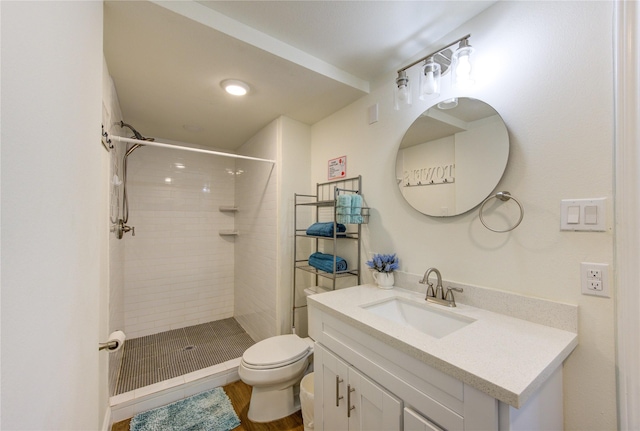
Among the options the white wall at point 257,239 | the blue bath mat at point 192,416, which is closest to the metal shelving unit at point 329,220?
the white wall at point 257,239

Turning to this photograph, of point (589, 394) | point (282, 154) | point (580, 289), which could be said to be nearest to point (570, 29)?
point (580, 289)

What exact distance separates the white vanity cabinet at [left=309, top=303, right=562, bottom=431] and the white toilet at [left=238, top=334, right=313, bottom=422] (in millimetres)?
412

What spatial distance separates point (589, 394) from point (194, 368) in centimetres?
247

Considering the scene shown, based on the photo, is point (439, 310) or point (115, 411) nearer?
point (439, 310)

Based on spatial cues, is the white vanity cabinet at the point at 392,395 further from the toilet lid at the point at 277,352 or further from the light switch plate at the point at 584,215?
the light switch plate at the point at 584,215

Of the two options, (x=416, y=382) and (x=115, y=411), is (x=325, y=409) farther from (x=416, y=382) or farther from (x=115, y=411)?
(x=115, y=411)

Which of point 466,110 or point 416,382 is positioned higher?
point 466,110

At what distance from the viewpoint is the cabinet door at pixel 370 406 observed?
3.02 ft

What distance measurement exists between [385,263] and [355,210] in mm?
408

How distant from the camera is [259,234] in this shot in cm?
265

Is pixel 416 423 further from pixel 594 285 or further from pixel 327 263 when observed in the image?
pixel 327 263

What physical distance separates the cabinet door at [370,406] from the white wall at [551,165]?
2.20 ft

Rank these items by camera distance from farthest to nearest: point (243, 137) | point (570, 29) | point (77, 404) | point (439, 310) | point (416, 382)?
point (243, 137) → point (439, 310) → point (570, 29) → point (416, 382) → point (77, 404)

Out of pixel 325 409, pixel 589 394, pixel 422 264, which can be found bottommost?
pixel 325 409
